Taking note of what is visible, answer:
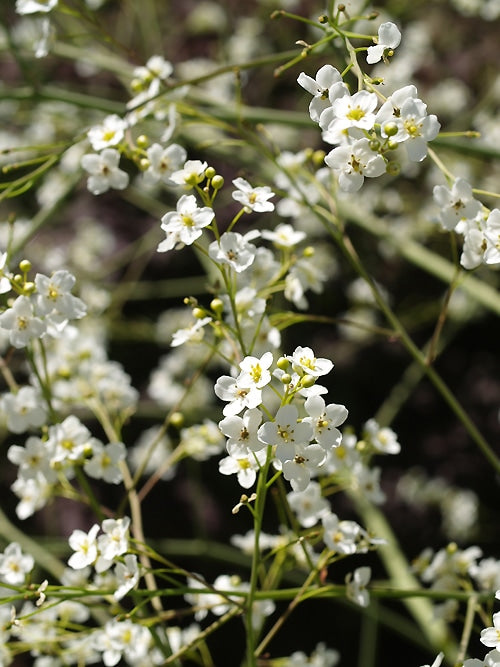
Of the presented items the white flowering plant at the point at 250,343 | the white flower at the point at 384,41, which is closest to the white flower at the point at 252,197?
the white flowering plant at the point at 250,343

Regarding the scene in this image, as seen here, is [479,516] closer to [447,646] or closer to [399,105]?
[447,646]

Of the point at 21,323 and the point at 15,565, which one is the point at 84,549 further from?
the point at 21,323

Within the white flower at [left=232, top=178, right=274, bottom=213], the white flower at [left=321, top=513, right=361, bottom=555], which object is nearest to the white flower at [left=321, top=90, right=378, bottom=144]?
the white flower at [left=232, top=178, right=274, bottom=213]

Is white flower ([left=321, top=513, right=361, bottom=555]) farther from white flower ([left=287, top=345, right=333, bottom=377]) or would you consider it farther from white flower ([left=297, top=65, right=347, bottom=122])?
white flower ([left=297, top=65, right=347, bottom=122])

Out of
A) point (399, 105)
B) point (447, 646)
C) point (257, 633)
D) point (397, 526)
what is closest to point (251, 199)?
point (399, 105)

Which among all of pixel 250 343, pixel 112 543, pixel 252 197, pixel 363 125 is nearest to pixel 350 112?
pixel 363 125

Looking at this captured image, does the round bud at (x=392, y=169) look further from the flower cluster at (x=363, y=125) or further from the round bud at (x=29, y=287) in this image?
the round bud at (x=29, y=287)
